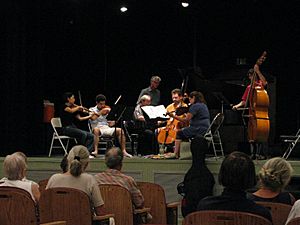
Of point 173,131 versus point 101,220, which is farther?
point 173,131

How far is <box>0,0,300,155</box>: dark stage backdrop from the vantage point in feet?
39.7

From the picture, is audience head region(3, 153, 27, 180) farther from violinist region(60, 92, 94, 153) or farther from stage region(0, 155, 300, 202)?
violinist region(60, 92, 94, 153)

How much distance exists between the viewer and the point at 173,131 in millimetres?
9797

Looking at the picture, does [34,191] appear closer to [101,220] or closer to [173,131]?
[101,220]

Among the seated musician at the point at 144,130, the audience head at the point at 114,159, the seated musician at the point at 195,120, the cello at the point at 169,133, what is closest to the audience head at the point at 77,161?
the audience head at the point at 114,159

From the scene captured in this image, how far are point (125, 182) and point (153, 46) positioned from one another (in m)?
8.36

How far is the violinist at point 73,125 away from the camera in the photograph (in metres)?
9.72

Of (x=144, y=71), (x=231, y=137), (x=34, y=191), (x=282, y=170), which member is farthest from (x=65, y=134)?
(x=282, y=170)

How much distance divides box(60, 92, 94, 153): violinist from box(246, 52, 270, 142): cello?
8.57ft

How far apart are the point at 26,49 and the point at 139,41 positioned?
3.50m

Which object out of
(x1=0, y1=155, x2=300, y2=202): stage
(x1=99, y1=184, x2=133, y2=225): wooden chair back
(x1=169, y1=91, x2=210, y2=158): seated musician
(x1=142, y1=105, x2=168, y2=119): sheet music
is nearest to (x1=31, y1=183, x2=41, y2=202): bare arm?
(x1=99, y1=184, x2=133, y2=225): wooden chair back

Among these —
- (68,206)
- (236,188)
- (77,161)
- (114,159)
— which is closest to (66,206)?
(68,206)

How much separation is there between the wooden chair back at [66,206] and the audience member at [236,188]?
1.29 m

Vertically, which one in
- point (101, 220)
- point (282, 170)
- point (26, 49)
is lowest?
point (101, 220)
